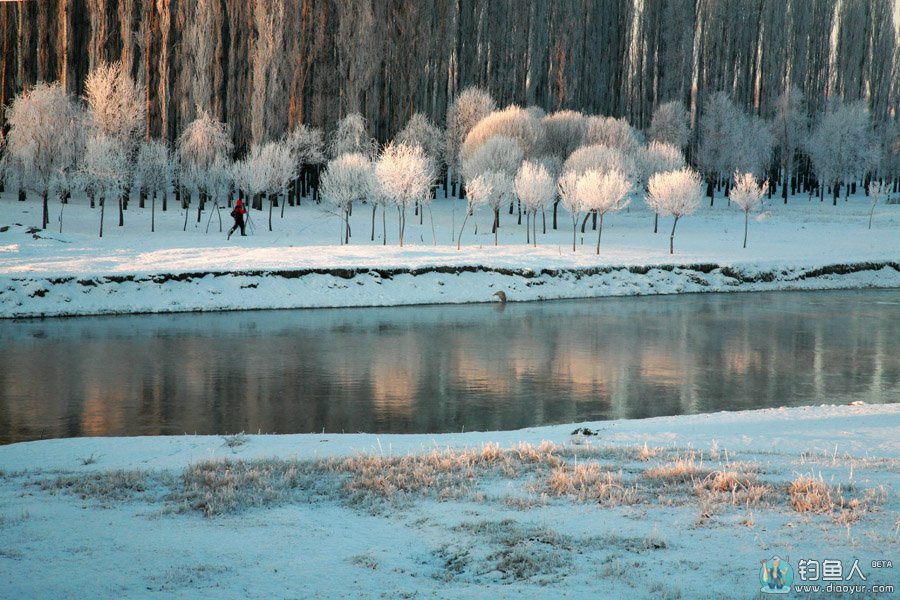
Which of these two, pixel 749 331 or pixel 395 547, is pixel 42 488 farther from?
pixel 749 331

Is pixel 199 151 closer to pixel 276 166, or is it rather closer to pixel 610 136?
pixel 276 166

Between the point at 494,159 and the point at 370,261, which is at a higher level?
the point at 494,159

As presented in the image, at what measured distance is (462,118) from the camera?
201 feet

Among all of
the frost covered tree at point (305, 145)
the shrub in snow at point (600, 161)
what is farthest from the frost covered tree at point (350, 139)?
the shrub in snow at point (600, 161)

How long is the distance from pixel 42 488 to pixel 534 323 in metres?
20.8

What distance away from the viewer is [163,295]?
30094 mm

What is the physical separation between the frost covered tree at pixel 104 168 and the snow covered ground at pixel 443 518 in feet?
112

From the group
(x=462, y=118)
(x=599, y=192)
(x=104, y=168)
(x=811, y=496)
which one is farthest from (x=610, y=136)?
(x=811, y=496)

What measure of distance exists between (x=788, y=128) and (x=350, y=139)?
40333 millimetres

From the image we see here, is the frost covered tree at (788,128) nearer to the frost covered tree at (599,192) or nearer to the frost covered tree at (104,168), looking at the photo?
the frost covered tree at (599,192)

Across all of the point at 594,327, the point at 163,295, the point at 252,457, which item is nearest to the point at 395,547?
the point at 252,457

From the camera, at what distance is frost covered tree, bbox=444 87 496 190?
60719 mm

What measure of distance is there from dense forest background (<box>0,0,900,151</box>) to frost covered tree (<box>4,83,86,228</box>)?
5878 mm

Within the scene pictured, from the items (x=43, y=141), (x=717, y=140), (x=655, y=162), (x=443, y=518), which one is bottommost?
(x=443, y=518)
